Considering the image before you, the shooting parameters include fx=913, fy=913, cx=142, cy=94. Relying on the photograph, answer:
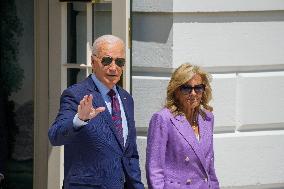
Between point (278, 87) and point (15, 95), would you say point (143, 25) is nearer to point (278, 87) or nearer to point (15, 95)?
point (278, 87)

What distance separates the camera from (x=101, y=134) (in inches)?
200

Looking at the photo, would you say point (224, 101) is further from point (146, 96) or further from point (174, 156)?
point (174, 156)

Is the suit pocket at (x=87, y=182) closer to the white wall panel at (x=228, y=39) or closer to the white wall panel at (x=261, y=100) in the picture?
the white wall panel at (x=228, y=39)

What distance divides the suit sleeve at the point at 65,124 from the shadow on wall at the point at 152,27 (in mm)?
1690

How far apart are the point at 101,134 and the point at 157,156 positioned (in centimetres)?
47

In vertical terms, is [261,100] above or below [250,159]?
above

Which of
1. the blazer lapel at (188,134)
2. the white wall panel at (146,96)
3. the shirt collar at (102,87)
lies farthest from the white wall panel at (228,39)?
the shirt collar at (102,87)

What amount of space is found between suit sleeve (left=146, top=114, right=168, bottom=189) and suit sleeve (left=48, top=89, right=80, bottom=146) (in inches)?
22.8

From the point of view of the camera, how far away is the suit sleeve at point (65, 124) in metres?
4.89

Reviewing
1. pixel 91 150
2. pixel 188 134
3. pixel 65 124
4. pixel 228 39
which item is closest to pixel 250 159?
pixel 228 39

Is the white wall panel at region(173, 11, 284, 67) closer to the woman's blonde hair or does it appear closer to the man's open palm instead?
the woman's blonde hair

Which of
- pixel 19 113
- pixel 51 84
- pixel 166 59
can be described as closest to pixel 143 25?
pixel 166 59

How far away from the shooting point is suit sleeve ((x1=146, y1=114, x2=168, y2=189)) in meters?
5.39

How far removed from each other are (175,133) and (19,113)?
10.0ft
